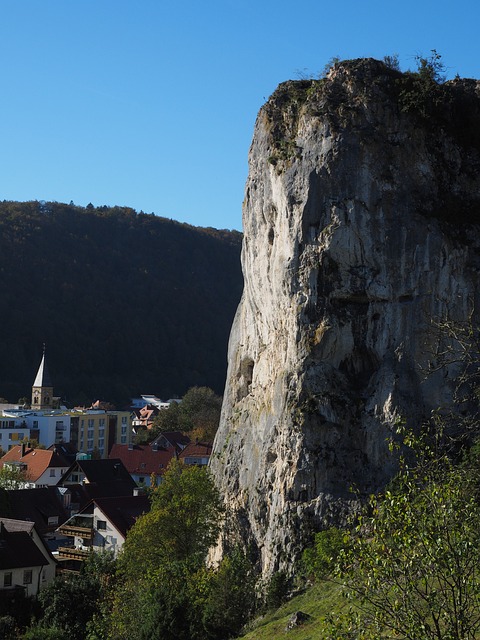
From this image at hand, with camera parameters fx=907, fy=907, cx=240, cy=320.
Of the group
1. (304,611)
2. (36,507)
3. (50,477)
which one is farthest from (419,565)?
(50,477)

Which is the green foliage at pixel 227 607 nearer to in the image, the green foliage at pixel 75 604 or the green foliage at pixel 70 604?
the green foliage at pixel 75 604

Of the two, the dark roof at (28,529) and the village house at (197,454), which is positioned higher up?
the village house at (197,454)

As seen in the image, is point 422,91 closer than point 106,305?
Yes

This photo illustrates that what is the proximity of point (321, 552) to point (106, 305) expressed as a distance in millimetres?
144387

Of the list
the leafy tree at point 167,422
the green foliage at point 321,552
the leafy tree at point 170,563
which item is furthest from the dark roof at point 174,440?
the green foliage at point 321,552

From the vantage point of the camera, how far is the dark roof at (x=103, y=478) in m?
53.6

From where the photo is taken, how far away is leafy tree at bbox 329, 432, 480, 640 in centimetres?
1088

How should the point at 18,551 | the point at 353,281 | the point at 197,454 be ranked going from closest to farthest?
the point at 353,281, the point at 18,551, the point at 197,454

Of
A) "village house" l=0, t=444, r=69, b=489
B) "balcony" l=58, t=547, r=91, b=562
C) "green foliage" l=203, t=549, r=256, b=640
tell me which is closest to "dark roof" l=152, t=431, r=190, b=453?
"village house" l=0, t=444, r=69, b=489

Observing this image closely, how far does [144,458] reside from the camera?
7025 centimetres

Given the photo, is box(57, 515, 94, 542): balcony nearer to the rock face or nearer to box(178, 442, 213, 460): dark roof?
the rock face

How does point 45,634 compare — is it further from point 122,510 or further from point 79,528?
point 122,510

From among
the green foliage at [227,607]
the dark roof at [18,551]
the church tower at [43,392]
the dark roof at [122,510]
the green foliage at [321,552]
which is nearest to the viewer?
the green foliage at [321,552]

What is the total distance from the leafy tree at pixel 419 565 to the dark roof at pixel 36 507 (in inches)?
1373
